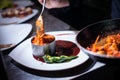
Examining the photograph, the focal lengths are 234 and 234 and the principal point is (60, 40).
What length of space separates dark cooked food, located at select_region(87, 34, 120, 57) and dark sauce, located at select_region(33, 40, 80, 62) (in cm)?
9

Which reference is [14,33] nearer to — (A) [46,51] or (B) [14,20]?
(B) [14,20]

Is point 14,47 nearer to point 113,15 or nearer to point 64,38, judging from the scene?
point 64,38

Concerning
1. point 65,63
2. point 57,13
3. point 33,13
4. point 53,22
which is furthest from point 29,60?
point 57,13

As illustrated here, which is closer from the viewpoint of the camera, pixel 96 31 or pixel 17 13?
pixel 96 31

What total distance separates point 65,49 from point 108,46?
0.75 ft

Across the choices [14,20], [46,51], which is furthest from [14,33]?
[46,51]

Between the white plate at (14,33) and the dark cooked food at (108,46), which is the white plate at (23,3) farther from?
the dark cooked food at (108,46)

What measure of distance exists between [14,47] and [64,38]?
0.94 ft

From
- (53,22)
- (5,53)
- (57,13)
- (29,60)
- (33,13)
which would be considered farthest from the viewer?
(57,13)

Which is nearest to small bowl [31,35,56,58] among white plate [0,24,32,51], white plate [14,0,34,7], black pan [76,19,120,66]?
black pan [76,19,120,66]

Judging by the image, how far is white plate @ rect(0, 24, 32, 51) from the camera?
1.39 meters

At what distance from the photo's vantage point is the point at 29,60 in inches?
43.6

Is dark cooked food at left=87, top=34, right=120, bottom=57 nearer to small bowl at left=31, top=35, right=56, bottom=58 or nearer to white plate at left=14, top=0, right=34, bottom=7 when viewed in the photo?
small bowl at left=31, top=35, right=56, bottom=58

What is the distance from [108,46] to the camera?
1.04 meters
